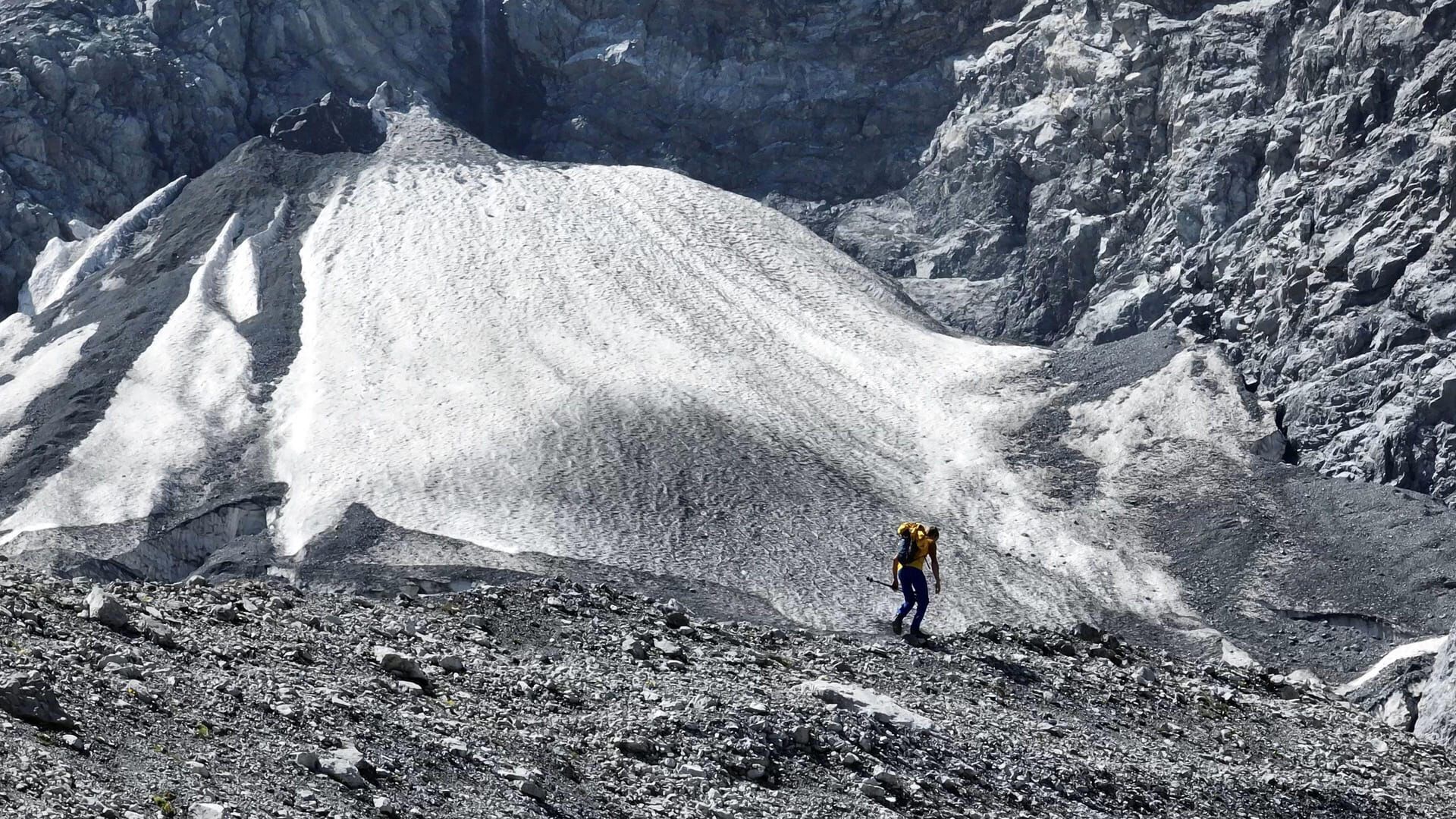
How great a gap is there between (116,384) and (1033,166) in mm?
41462

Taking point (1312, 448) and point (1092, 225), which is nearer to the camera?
point (1312, 448)

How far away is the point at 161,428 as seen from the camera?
178ft

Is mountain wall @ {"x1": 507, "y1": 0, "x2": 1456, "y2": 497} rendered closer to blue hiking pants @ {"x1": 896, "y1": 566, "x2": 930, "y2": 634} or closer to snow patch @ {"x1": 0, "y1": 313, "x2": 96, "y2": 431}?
blue hiking pants @ {"x1": 896, "y1": 566, "x2": 930, "y2": 634}

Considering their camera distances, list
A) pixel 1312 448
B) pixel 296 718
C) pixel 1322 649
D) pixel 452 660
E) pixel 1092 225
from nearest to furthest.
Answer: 1. pixel 296 718
2. pixel 452 660
3. pixel 1322 649
4. pixel 1312 448
5. pixel 1092 225

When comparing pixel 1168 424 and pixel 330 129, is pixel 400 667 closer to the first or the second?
pixel 1168 424

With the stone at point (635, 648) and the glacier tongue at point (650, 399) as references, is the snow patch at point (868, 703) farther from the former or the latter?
the glacier tongue at point (650, 399)

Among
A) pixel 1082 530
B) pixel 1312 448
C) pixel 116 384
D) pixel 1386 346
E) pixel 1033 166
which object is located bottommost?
pixel 116 384

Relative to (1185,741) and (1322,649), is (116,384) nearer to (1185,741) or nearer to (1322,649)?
(1322,649)

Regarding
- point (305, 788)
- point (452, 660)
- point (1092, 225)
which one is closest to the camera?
point (305, 788)

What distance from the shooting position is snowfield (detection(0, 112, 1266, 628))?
44.4 m

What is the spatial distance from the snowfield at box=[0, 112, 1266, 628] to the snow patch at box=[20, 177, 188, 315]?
213 mm

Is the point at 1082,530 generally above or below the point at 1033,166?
below

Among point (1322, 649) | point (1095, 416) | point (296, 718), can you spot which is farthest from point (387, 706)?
point (1095, 416)

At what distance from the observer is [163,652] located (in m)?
18.0
